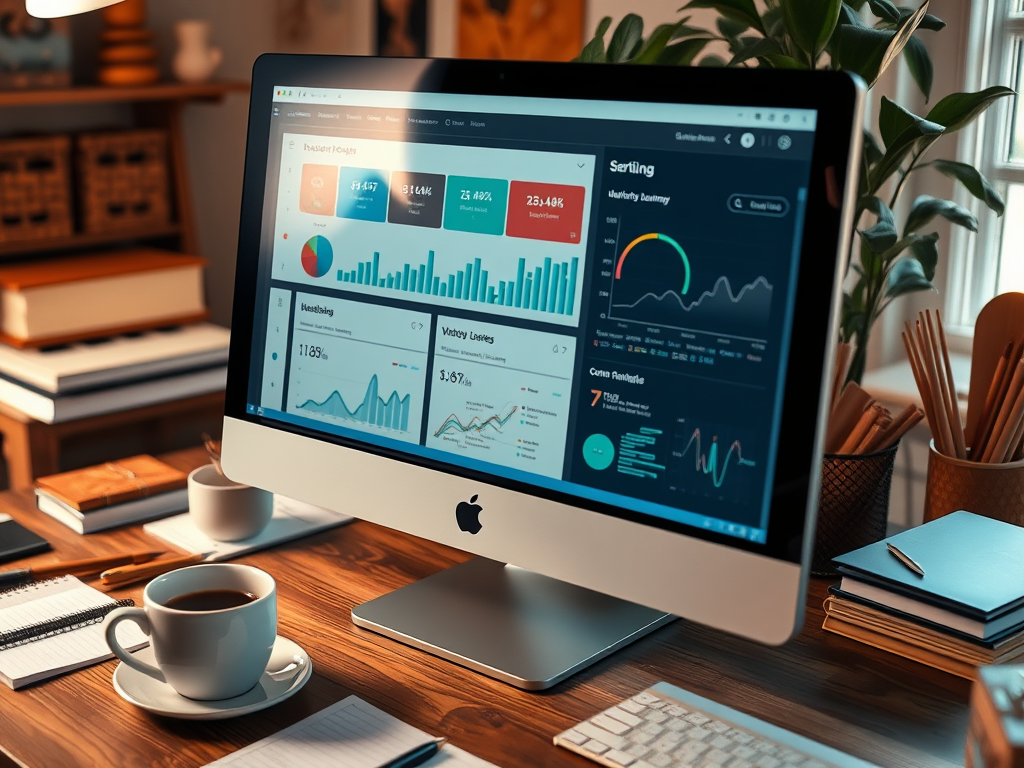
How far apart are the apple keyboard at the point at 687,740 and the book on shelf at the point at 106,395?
47.3 inches

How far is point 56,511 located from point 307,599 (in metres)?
0.39

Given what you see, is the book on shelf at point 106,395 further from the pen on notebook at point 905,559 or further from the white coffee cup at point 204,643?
the pen on notebook at point 905,559

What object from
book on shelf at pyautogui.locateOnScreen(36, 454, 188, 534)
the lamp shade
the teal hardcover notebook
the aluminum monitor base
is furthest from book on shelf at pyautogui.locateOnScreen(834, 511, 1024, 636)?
the lamp shade

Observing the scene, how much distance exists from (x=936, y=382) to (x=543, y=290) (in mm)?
440

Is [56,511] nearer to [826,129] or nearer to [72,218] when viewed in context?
[826,129]

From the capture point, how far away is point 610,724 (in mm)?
808

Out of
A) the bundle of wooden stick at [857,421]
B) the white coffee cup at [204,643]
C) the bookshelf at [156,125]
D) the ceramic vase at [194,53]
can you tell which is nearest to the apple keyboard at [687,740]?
the white coffee cup at [204,643]

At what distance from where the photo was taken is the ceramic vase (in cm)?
223

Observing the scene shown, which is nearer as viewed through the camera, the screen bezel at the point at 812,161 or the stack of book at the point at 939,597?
the screen bezel at the point at 812,161

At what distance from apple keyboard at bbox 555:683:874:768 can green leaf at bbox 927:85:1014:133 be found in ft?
2.23

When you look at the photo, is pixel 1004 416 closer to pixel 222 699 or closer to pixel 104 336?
pixel 222 699

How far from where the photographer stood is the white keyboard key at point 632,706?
32.5 inches

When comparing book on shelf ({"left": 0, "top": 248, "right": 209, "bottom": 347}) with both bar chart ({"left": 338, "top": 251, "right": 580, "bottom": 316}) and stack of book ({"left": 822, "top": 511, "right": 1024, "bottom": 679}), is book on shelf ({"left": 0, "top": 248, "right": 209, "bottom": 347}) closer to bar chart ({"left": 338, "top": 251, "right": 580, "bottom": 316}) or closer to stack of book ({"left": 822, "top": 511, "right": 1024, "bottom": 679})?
bar chart ({"left": 338, "top": 251, "right": 580, "bottom": 316})

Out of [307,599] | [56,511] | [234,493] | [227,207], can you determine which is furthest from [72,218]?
[307,599]
